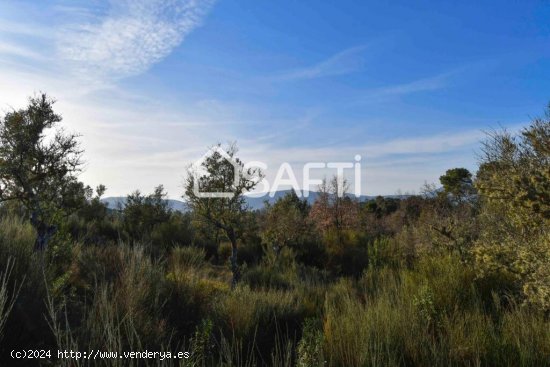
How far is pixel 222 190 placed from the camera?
1169cm

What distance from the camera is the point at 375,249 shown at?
10555mm

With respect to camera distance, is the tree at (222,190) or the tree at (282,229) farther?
the tree at (282,229)

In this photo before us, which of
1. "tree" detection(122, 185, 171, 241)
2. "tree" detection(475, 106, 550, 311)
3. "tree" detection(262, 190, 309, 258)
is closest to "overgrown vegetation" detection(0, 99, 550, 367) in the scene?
"tree" detection(475, 106, 550, 311)

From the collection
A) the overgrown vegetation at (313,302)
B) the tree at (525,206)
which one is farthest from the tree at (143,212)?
the tree at (525,206)

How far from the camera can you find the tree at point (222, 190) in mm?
11344

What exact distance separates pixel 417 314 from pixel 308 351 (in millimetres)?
2019

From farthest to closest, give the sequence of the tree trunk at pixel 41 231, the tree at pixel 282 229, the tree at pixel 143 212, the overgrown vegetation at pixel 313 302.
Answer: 1. the tree at pixel 143 212
2. the tree at pixel 282 229
3. the tree trunk at pixel 41 231
4. the overgrown vegetation at pixel 313 302

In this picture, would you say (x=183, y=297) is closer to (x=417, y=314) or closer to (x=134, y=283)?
(x=134, y=283)

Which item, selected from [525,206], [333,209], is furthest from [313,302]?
[333,209]

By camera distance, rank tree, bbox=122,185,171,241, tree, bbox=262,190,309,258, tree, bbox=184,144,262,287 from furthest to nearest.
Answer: tree, bbox=122,185,171,241 < tree, bbox=262,190,309,258 < tree, bbox=184,144,262,287

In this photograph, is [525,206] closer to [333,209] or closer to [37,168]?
[37,168]

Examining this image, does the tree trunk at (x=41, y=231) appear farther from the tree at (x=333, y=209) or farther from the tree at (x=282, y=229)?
the tree at (x=333, y=209)

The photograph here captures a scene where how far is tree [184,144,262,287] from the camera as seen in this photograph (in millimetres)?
11344

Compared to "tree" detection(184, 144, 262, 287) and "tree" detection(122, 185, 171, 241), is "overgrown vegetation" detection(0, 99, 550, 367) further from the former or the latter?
"tree" detection(122, 185, 171, 241)
